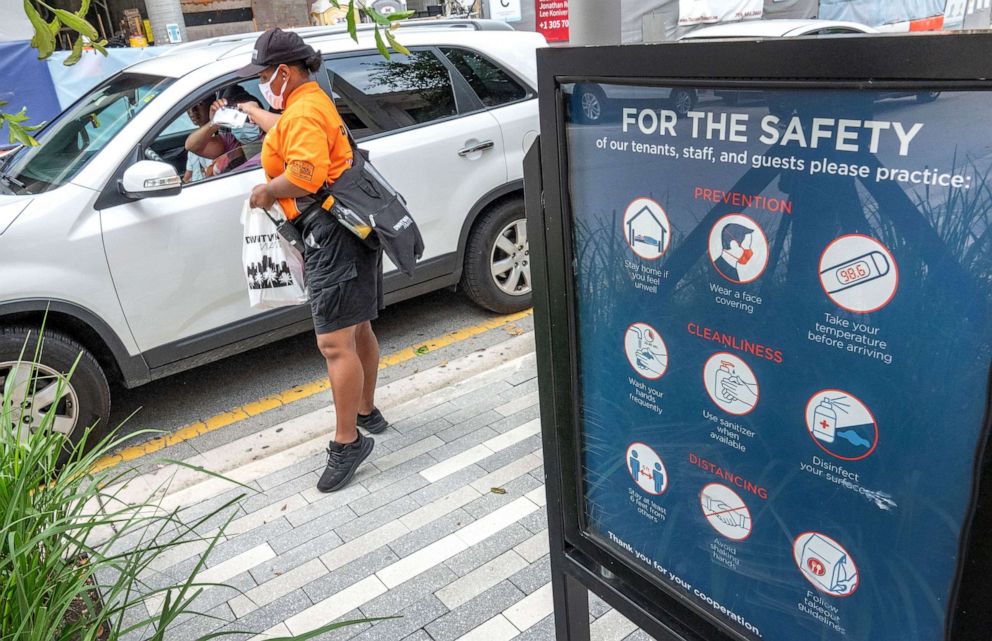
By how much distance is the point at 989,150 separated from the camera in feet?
3.40

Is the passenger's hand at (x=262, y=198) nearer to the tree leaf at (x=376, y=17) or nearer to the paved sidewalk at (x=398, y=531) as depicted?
the paved sidewalk at (x=398, y=531)

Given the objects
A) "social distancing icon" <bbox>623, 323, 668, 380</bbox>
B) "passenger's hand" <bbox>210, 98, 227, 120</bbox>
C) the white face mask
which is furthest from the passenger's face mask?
"social distancing icon" <bbox>623, 323, 668, 380</bbox>

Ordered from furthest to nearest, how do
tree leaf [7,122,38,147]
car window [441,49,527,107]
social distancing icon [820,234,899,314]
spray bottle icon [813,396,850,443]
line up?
car window [441,49,527,107]
tree leaf [7,122,38,147]
spray bottle icon [813,396,850,443]
social distancing icon [820,234,899,314]

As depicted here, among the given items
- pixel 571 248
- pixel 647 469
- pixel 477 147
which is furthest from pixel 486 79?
pixel 647 469

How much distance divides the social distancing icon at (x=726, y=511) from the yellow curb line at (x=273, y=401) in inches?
134

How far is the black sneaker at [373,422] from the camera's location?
407 cm

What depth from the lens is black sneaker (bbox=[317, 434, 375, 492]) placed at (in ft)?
11.8

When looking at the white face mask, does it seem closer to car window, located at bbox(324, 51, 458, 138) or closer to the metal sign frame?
car window, located at bbox(324, 51, 458, 138)

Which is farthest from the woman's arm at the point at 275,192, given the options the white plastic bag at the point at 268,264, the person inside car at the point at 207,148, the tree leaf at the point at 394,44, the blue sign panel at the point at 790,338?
the blue sign panel at the point at 790,338

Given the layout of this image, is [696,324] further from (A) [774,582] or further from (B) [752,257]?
(A) [774,582]

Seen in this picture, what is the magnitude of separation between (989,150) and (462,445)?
10.3 feet

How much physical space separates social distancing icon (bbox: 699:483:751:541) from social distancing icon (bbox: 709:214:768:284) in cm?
45

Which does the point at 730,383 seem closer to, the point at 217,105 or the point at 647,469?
the point at 647,469

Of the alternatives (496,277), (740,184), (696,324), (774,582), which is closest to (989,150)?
(740,184)
